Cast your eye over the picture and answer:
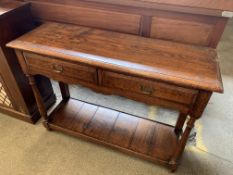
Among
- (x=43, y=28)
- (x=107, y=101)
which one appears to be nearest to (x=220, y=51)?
(x=107, y=101)

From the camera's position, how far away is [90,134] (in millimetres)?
1493

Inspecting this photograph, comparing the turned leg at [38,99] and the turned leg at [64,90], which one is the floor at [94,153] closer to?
the turned leg at [38,99]

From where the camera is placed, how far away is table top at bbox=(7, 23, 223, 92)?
0.89 metres

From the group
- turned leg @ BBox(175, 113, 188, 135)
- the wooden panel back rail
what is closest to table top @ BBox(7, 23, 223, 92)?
the wooden panel back rail

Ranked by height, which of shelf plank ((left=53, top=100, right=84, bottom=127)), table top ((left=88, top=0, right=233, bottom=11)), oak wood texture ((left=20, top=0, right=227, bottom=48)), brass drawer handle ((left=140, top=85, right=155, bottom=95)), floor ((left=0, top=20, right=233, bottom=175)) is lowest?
floor ((left=0, top=20, right=233, bottom=175))

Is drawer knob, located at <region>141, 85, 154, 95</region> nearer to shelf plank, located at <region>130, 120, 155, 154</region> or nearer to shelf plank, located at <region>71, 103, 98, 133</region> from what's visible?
shelf plank, located at <region>130, 120, 155, 154</region>

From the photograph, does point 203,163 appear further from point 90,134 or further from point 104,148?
point 90,134

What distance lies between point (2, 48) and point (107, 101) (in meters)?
1.03

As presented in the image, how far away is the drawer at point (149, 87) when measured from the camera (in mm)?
922

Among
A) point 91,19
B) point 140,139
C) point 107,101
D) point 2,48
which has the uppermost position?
point 91,19

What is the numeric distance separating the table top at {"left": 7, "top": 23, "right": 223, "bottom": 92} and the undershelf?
0.70 metres

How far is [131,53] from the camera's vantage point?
1.04 metres

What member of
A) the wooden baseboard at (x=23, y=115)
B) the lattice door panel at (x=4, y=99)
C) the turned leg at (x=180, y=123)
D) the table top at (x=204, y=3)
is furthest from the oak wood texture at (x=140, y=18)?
the wooden baseboard at (x=23, y=115)

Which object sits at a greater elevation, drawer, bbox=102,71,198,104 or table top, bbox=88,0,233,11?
table top, bbox=88,0,233,11
